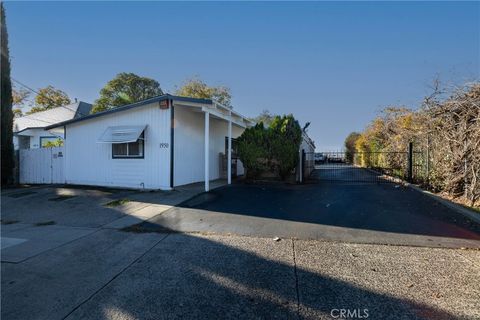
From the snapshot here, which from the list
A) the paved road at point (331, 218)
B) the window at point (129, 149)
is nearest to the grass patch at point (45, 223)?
the paved road at point (331, 218)

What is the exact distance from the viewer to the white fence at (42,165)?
12953 millimetres

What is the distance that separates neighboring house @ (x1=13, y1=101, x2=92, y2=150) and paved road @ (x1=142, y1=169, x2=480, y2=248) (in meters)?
19.2

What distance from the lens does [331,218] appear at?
19.7 ft

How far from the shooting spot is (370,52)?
12.5 m

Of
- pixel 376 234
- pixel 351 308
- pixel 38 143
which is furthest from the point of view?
pixel 38 143

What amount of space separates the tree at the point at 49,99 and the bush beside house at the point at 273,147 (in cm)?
3039

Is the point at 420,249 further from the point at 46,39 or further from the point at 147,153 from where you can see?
the point at 46,39

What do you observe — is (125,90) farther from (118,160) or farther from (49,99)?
(118,160)

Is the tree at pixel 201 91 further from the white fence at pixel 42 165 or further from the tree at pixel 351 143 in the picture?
the white fence at pixel 42 165

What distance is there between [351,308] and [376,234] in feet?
8.92

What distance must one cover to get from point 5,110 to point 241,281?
16028 mm

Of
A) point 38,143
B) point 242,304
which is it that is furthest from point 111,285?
point 38,143

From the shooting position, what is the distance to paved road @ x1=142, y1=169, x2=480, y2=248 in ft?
15.8

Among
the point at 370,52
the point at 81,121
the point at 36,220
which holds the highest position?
the point at 370,52
